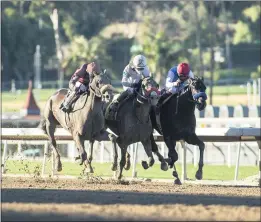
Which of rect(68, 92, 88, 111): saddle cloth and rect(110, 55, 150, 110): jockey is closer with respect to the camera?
rect(110, 55, 150, 110): jockey

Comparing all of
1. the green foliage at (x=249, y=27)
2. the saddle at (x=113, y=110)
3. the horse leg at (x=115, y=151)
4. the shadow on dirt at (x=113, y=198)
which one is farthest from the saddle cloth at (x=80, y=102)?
the green foliage at (x=249, y=27)

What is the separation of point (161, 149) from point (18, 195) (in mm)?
10999

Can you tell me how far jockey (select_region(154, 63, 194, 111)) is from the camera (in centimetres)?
1675

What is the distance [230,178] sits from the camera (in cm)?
1939

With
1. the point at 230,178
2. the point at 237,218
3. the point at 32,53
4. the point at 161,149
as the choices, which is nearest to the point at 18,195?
the point at 237,218

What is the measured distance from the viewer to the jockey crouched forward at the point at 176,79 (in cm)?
1675

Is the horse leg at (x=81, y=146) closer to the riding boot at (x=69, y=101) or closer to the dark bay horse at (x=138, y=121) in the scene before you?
the dark bay horse at (x=138, y=121)

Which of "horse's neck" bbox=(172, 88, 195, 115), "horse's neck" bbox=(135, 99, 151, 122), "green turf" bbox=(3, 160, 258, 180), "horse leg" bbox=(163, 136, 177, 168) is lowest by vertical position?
"green turf" bbox=(3, 160, 258, 180)

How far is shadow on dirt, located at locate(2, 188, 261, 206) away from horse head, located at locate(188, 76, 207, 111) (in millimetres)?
2605

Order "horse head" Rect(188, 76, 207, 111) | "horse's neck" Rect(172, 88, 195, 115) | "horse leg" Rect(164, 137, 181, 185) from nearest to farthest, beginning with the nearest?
"horse head" Rect(188, 76, 207, 111) < "horse's neck" Rect(172, 88, 195, 115) < "horse leg" Rect(164, 137, 181, 185)

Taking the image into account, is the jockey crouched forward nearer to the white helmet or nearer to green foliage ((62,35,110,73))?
the white helmet

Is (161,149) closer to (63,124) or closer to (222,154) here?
(222,154)

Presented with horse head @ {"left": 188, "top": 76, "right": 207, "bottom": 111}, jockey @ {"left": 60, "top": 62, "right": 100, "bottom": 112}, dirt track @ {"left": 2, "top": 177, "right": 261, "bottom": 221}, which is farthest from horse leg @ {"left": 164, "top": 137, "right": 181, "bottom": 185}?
jockey @ {"left": 60, "top": 62, "right": 100, "bottom": 112}

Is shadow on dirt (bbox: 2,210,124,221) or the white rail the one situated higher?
the white rail
